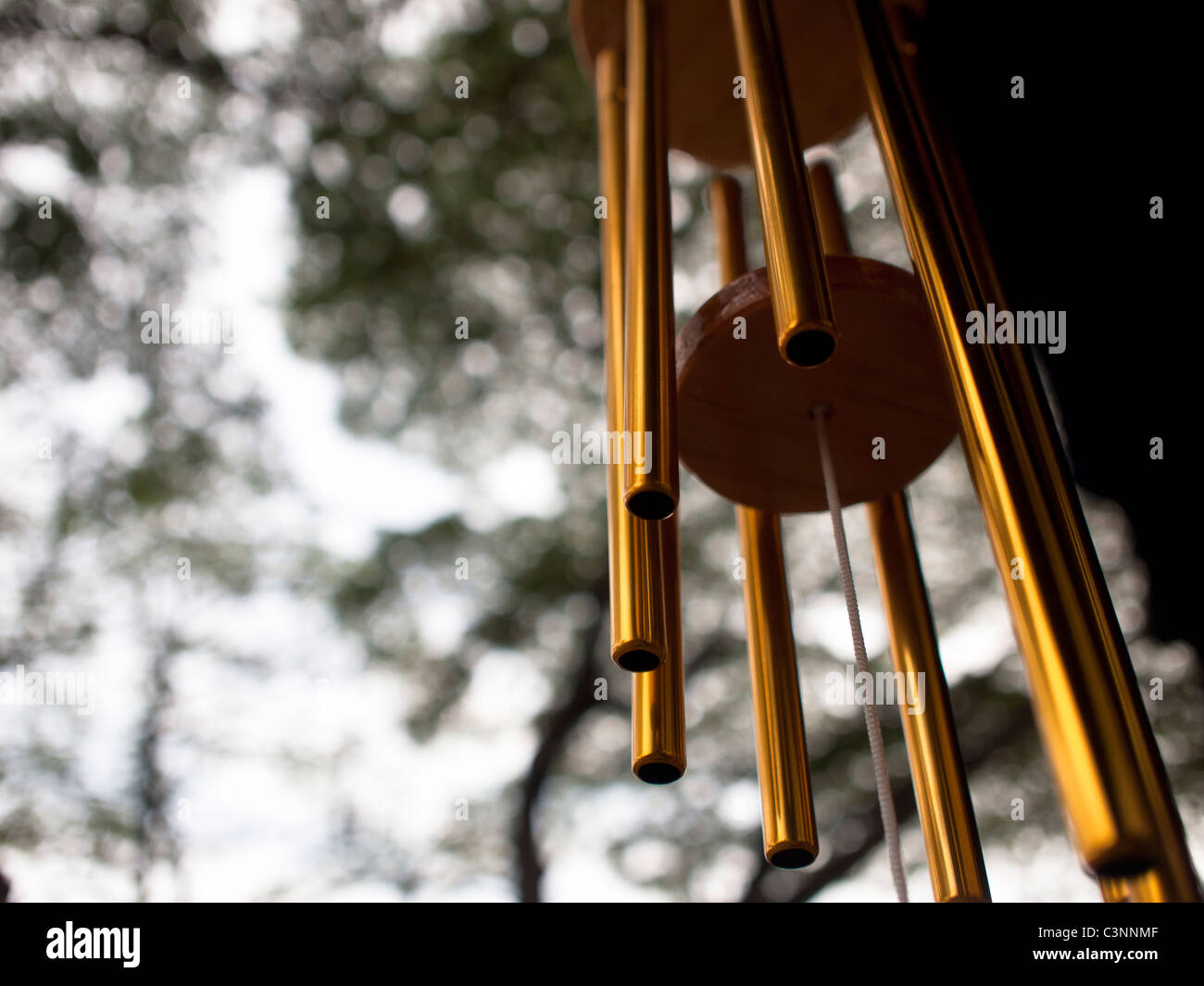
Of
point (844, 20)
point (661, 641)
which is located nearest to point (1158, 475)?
point (844, 20)

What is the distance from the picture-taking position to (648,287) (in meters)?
1.72

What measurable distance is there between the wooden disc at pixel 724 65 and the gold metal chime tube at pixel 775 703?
831 millimetres

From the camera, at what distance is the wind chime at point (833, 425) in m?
1.05

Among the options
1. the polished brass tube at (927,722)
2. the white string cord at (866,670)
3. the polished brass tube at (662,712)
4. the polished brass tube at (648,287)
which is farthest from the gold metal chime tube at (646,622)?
the polished brass tube at (927,722)

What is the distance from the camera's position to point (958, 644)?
6.14 meters

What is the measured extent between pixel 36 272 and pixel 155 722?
2.53m

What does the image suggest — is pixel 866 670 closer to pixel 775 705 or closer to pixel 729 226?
pixel 775 705

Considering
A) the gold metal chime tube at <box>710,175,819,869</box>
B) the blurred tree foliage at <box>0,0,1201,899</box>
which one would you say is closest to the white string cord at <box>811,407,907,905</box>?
the gold metal chime tube at <box>710,175,819,869</box>

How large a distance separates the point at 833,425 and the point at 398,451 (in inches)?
153

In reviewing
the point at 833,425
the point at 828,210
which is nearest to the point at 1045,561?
the point at 833,425

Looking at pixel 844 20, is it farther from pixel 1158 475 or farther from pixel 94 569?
pixel 94 569

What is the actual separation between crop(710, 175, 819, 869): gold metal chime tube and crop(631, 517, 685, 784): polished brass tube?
0.15 meters

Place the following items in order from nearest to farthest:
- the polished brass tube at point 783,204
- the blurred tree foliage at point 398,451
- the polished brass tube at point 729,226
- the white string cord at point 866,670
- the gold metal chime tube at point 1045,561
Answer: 1. the gold metal chime tube at point 1045,561
2. the polished brass tube at point 783,204
3. the white string cord at point 866,670
4. the polished brass tube at point 729,226
5. the blurred tree foliage at point 398,451

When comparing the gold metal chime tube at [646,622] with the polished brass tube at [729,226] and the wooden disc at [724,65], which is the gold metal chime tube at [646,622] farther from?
the wooden disc at [724,65]
